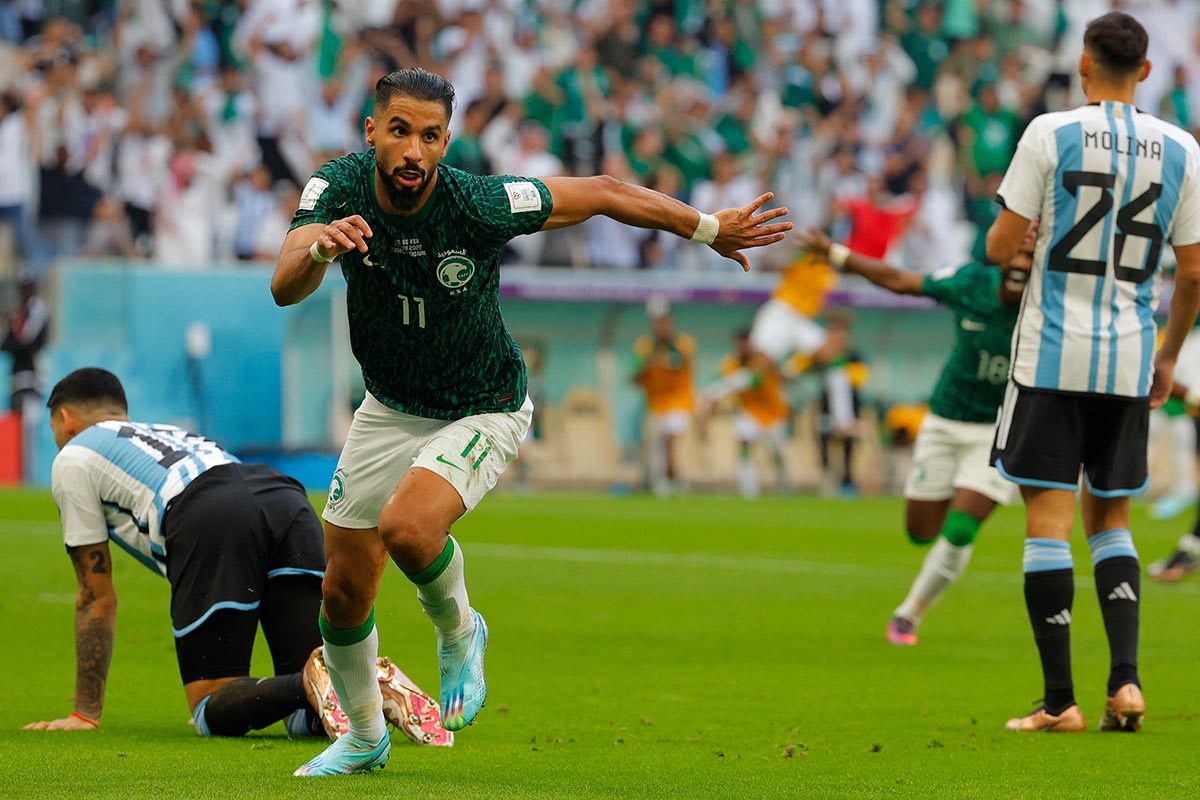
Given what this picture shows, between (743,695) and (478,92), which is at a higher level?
(478,92)

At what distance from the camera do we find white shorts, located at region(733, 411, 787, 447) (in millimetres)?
26094

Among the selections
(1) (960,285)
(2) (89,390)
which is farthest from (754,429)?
(2) (89,390)

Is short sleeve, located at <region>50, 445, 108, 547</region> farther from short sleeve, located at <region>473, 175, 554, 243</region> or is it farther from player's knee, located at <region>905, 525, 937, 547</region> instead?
player's knee, located at <region>905, 525, 937, 547</region>

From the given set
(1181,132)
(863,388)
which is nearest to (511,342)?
(1181,132)

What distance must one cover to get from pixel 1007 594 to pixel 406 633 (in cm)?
459

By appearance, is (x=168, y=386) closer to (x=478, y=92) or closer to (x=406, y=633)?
(x=478, y=92)

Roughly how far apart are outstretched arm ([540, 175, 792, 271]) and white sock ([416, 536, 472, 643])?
1116 millimetres

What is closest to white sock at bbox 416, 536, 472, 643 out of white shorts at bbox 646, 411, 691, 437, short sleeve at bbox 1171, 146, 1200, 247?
short sleeve at bbox 1171, 146, 1200, 247

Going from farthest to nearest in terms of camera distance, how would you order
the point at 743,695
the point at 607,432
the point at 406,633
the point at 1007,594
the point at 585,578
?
the point at 607,432
the point at 585,578
the point at 1007,594
the point at 406,633
the point at 743,695

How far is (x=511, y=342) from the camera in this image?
613 centimetres

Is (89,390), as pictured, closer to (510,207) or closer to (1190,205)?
(510,207)

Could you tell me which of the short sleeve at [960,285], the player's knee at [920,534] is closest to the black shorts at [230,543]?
the short sleeve at [960,285]

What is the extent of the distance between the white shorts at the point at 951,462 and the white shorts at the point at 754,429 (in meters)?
15.5

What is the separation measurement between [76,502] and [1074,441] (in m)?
3.71
